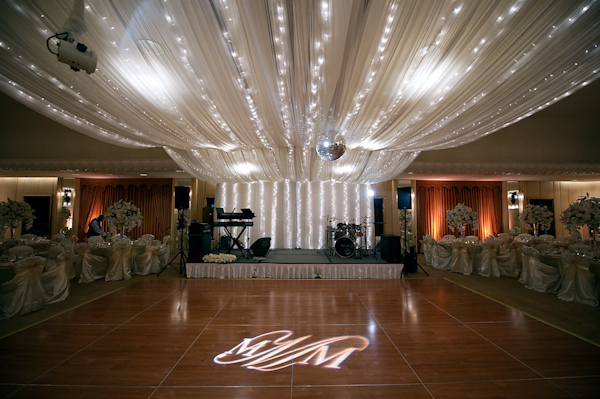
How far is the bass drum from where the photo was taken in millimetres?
6863

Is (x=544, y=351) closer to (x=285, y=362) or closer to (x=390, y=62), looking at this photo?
(x=285, y=362)

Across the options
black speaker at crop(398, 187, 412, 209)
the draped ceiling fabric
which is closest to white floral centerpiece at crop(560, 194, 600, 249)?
the draped ceiling fabric

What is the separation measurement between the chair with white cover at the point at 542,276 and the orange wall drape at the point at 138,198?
11.1 metres

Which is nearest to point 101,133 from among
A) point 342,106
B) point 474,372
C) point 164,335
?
point 164,335

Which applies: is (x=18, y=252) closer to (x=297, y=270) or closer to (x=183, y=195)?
(x=297, y=270)

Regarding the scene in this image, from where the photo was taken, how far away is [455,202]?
1074cm

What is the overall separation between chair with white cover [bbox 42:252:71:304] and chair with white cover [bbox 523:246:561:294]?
331 inches

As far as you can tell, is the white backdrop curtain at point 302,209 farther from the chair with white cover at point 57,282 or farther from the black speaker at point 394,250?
the chair with white cover at point 57,282

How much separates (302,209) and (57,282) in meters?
6.09

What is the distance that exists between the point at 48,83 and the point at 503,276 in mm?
8793

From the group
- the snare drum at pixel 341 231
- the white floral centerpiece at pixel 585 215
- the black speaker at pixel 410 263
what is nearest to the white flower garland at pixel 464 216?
the black speaker at pixel 410 263

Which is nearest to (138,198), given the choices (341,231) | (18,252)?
(18,252)

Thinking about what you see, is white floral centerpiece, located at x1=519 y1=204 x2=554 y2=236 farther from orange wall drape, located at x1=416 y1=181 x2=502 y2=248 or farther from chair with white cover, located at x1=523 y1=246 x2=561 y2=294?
orange wall drape, located at x1=416 y1=181 x2=502 y2=248

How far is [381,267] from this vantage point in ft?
20.1
